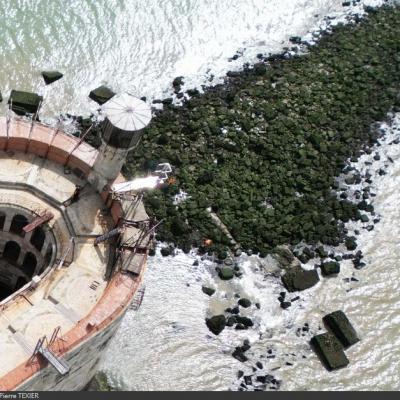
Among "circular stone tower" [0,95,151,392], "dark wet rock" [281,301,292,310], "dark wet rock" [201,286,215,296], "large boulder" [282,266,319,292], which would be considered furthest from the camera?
"large boulder" [282,266,319,292]

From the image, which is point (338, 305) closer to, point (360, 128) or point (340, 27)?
point (360, 128)

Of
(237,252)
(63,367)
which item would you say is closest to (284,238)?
(237,252)

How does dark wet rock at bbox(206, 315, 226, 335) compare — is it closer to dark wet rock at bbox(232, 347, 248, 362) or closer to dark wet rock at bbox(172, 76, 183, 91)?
dark wet rock at bbox(232, 347, 248, 362)

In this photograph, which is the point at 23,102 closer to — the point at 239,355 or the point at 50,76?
the point at 50,76

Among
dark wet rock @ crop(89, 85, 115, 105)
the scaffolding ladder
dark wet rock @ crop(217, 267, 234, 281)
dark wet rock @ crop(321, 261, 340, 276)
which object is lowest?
the scaffolding ladder

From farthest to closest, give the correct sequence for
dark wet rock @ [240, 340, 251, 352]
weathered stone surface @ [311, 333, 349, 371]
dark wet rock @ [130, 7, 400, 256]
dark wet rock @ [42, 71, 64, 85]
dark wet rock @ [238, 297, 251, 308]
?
1. dark wet rock @ [42, 71, 64, 85]
2. dark wet rock @ [130, 7, 400, 256]
3. dark wet rock @ [238, 297, 251, 308]
4. weathered stone surface @ [311, 333, 349, 371]
5. dark wet rock @ [240, 340, 251, 352]

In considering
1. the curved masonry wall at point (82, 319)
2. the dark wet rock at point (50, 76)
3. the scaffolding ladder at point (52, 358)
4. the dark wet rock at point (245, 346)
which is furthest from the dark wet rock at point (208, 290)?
the dark wet rock at point (50, 76)

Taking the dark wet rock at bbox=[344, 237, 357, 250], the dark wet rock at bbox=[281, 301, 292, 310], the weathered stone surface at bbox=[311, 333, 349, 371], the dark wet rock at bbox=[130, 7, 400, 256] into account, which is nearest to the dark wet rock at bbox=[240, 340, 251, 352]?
the dark wet rock at bbox=[281, 301, 292, 310]
